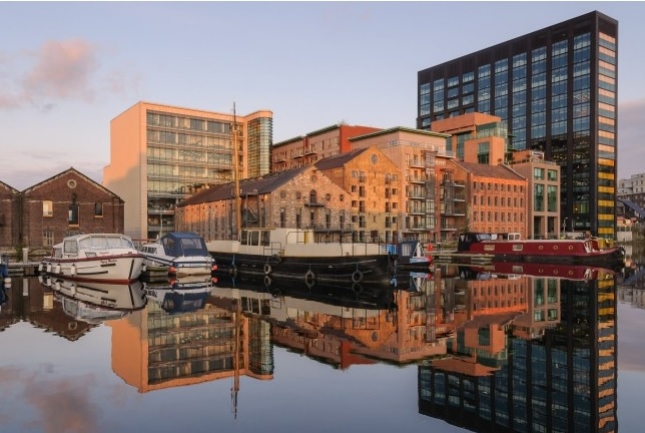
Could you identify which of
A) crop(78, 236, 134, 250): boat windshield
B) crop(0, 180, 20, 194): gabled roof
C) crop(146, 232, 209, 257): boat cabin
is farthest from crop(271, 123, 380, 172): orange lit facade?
crop(78, 236, 134, 250): boat windshield

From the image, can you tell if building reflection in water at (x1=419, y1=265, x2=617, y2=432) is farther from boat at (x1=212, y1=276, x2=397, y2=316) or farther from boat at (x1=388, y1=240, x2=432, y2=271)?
boat at (x1=388, y1=240, x2=432, y2=271)

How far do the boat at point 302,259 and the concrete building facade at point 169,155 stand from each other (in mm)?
57463

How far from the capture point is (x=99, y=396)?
47.5 ft

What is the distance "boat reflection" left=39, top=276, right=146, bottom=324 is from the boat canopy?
4148 millimetres

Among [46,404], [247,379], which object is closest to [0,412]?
[46,404]

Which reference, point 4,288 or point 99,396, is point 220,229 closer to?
point 4,288

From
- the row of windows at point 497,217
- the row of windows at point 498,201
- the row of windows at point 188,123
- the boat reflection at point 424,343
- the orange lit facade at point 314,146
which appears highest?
the row of windows at point 188,123

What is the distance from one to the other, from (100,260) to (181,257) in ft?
22.2

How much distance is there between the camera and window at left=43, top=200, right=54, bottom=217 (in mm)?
73750

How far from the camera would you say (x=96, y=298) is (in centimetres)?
3544

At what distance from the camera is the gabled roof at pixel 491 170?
11377 centimetres

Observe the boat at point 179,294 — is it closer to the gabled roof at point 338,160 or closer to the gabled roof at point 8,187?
the gabled roof at point 8,187

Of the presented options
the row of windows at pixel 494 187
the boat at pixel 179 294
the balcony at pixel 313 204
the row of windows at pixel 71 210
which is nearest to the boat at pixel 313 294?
the boat at pixel 179 294

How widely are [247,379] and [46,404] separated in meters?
5.24
